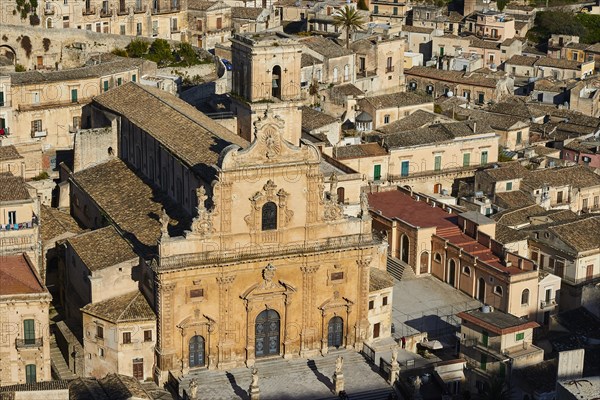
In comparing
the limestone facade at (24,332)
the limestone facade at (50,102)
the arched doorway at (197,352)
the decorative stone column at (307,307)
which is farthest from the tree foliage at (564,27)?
the limestone facade at (24,332)

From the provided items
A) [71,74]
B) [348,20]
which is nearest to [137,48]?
[71,74]

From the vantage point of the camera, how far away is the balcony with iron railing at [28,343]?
6316cm

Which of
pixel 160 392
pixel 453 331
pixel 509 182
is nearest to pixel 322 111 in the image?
pixel 509 182

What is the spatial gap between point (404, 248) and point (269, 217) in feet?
48.6

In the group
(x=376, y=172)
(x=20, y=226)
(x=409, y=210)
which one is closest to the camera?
(x=20, y=226)

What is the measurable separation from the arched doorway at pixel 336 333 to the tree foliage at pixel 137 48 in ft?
133

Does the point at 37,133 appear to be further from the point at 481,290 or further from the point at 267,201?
the point at 481,290

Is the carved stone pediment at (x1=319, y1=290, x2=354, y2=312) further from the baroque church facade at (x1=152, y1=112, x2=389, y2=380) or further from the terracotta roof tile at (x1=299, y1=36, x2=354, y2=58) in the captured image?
the terracotta roof tile at (x1=299, y1=36, x2=354, y2=58)

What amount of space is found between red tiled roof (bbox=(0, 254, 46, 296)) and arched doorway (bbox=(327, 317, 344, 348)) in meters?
13.5

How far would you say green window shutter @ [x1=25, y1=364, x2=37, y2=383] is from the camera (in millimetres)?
63750

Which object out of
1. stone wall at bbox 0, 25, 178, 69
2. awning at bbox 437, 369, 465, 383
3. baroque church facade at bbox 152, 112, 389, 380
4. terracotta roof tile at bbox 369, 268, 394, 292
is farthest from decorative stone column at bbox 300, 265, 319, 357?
stone wall at bbox 0, 25, 178, 69

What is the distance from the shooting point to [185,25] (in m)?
115

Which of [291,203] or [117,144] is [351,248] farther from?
[117,144]

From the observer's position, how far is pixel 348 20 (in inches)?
4363
